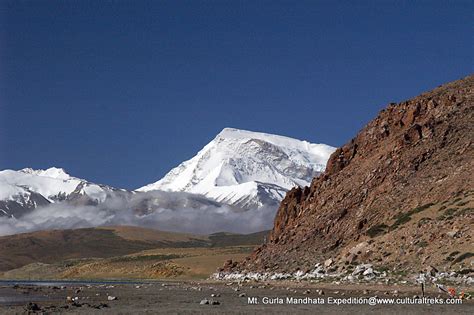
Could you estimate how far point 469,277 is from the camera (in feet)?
217

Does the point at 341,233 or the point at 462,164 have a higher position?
the point at 462,164

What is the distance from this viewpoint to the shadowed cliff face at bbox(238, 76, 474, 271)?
9594cm

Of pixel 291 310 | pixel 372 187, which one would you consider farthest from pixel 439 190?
pixel 291 310

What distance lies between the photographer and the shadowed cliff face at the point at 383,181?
95938mm

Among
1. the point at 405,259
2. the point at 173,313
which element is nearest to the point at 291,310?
the point at 173,313

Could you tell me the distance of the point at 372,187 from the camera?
105 m

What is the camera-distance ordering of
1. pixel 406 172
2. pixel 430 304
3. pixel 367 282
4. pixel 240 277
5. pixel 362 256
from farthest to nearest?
pixel 240 277 → pixel 406 172 → pixel 362 256 → pixel 367 282 → pixel 430 304

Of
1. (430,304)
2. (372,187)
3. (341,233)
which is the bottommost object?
(430,304)

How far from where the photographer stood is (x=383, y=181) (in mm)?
104188

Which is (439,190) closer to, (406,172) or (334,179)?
(406,172)

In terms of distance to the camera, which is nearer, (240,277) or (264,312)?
(264,312)

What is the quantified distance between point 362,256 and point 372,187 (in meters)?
19.0

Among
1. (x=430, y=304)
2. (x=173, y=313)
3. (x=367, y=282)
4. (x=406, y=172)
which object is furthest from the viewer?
(x=406, y=172)

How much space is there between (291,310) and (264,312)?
2.31 metres
